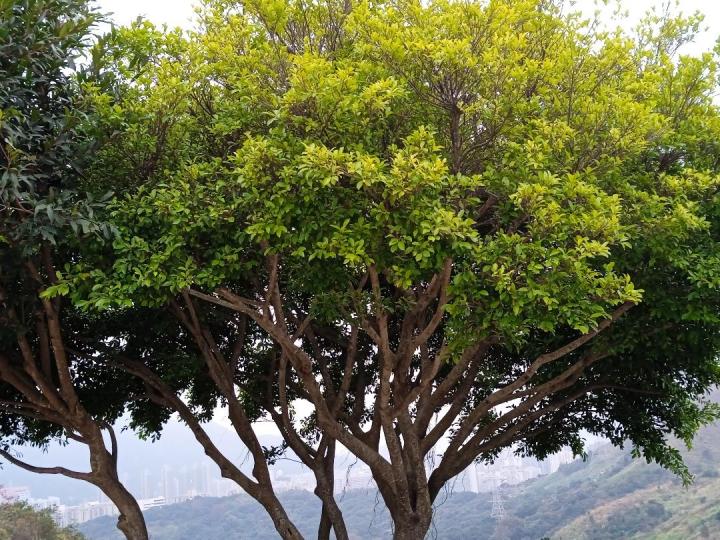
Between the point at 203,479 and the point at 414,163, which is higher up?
the point at 203,479

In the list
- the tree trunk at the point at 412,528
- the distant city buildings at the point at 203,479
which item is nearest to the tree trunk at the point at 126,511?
the tree trunk at the point at 412,528

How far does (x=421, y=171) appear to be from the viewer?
721 cm

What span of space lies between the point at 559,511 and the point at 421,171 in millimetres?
40157

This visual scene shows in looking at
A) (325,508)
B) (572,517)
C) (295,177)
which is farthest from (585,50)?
(572,517)

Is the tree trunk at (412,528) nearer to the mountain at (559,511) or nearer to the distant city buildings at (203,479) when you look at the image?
the mountain at (559,511)

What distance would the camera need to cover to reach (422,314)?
1108cm

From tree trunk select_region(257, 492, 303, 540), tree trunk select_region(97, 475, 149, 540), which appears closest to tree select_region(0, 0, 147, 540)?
tree trunk select_region(97, 475, 149, 540)

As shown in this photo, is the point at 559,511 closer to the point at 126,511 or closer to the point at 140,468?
the point at 126,511

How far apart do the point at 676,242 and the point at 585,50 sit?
2.46 m

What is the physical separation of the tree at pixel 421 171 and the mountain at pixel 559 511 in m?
28.4

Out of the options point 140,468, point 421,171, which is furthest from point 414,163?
point 140,468

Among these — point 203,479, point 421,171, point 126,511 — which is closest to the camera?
point 421,171

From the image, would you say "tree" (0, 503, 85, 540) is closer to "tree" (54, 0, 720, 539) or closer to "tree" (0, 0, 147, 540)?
"tree" (0, 0, 147, 540)

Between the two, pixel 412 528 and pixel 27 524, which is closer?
pixel 412 528
